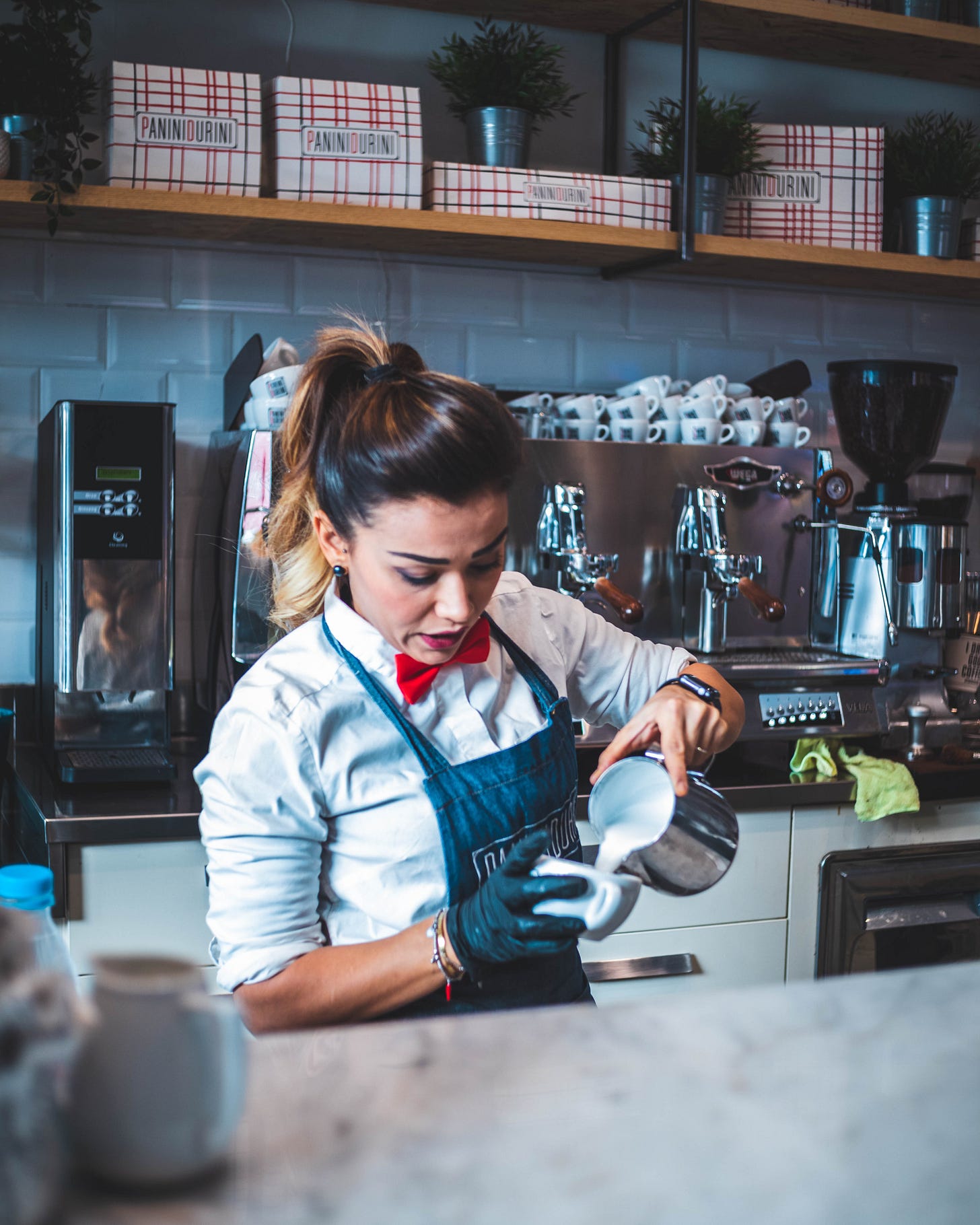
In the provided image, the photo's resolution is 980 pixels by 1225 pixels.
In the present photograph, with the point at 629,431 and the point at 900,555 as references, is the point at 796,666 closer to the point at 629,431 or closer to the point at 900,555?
the point at 900,555

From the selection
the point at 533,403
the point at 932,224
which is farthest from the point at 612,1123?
the point at 932,224

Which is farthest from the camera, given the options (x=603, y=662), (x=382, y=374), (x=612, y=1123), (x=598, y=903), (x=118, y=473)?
(x=118, y=473)

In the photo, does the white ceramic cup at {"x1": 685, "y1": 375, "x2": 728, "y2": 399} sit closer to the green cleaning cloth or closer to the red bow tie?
the green cleaning cloth

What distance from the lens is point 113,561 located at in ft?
6.58

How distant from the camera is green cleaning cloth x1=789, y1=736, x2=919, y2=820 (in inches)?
87.4

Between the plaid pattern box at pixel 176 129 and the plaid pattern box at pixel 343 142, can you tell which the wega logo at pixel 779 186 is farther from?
the plaid pattern box at pixel 176 129

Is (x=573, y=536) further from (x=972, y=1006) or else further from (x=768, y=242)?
(x=972, y=1006)

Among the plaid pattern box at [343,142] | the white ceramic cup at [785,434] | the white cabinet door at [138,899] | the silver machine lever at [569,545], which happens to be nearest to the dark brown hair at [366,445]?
the white cabinet door at [138,899]

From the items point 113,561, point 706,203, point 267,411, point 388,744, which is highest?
point 706,203

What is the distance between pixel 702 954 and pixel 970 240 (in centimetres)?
181

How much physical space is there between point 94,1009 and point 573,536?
1874 millimetres

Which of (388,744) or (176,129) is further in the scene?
(176,129)

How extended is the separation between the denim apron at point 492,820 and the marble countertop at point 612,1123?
20.1 inches

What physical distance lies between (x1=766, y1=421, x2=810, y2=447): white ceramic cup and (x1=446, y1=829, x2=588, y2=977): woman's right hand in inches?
68.1
